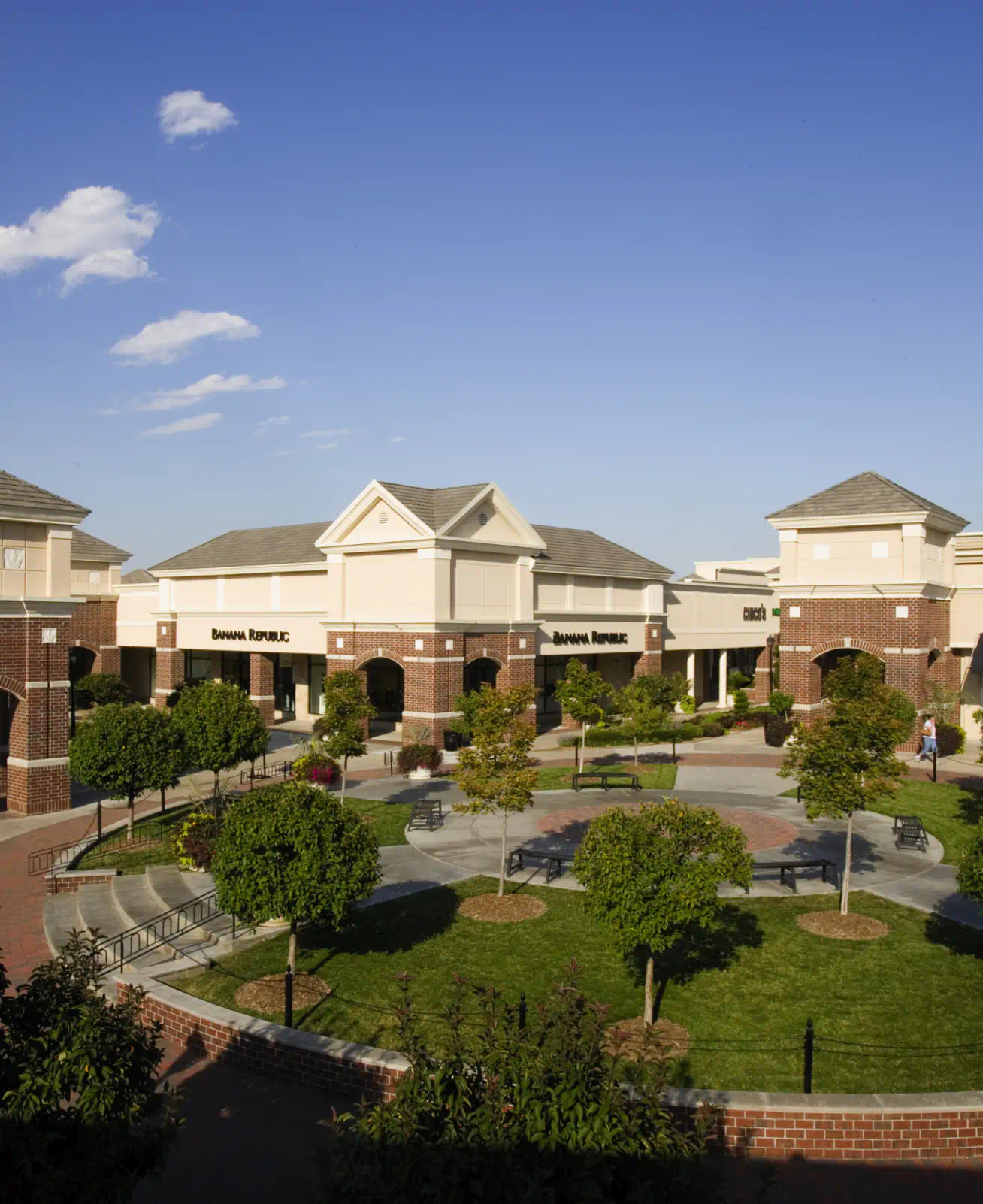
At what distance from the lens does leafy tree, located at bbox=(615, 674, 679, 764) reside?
31031 mm

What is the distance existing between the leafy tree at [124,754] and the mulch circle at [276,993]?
9.46 meters

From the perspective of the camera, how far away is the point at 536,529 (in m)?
47.5

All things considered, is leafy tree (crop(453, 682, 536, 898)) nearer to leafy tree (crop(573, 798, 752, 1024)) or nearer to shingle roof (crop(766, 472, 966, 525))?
leafy tree (crop(573, 798, 752, 1024))

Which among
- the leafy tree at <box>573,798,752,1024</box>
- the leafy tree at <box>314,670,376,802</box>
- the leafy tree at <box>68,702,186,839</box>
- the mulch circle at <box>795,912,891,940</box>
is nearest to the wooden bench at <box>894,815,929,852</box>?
the mulch circle at <box>795,912,891,940</box>

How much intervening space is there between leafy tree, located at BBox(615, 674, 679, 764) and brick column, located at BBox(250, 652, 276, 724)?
18566 millimetres

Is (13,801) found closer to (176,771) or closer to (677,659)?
(176,771)

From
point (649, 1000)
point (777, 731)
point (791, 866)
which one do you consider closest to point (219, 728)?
point (791, 866)

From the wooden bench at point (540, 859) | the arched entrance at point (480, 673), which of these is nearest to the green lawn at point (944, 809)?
the wooden bench at point (540, 859)

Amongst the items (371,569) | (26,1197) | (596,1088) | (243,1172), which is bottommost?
(243,1172)

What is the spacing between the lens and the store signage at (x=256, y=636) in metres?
45.4

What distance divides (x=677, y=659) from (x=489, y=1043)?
4845 centimetres

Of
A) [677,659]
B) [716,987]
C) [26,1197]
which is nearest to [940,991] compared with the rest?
[716,987]

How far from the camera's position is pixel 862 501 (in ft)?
118

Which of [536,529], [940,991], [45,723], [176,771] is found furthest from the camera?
[536,529]
